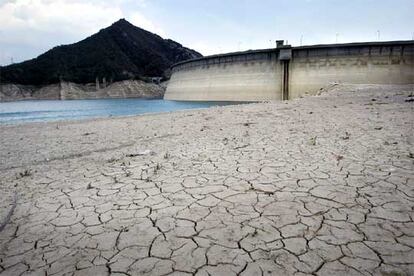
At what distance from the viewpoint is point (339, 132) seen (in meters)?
4.82

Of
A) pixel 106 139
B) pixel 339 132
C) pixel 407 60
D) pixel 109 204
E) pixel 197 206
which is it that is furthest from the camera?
pixel 407 60

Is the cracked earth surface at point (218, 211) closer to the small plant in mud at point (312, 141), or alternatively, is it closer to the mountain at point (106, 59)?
the small plant in mud at point (312, 141)

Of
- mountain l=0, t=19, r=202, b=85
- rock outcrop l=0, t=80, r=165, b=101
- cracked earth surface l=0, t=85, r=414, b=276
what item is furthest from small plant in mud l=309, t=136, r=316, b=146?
mountain l=0, t=19, r=202, b=85

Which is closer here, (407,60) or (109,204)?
(109,204)

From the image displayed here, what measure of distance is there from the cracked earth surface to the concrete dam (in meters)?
20.8

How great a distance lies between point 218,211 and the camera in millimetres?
2121

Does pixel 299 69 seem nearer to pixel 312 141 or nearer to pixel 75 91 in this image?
pixel 312 141

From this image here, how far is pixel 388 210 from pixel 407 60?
24.9 metres

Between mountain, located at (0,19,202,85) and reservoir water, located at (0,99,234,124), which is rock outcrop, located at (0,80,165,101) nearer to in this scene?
mountain, located at (0,19,202,85)

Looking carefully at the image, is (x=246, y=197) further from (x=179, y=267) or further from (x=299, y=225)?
(x=179, y=267)

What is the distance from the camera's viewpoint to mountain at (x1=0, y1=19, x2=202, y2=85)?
60.4 metres

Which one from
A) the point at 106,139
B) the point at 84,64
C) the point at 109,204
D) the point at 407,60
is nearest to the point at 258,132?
the point at 106,139

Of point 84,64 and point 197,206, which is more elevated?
point 84,64

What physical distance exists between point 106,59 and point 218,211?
76443 mm
